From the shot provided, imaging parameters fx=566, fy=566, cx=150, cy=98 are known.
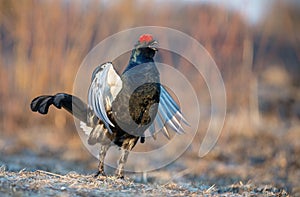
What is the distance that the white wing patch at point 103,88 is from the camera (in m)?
4.19

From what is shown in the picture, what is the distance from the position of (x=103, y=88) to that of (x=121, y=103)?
0.20m

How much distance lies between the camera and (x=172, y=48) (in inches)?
361

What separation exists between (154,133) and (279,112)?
723 cm

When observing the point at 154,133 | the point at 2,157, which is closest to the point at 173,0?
the point at 2,157

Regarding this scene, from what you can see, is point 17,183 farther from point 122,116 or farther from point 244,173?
point 244,173

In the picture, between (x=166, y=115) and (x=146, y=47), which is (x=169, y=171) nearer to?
(x=166, y=115)

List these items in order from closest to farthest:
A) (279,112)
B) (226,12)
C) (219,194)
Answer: (219,194) < (226,12) < (279,112)

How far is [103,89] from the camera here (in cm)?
425

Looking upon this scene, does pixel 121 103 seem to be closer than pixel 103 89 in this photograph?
No

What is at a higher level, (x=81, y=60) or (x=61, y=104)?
(x=81, y=60)

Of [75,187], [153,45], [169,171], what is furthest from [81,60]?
[75,187]

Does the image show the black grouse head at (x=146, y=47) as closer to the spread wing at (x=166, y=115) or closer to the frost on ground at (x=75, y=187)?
the spread wing at (x=166, y=115)

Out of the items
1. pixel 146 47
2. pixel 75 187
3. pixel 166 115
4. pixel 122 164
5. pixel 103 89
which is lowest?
pixel 75 187

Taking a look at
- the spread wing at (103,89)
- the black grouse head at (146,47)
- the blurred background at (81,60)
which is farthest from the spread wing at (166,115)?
the blurred background at (81,60)
